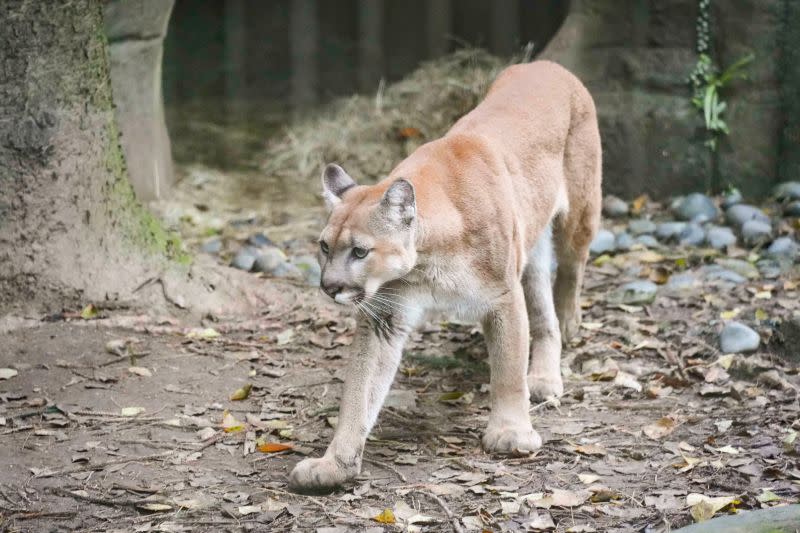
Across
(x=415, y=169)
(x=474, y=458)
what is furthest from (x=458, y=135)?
(x=474, y=458)

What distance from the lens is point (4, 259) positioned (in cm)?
574

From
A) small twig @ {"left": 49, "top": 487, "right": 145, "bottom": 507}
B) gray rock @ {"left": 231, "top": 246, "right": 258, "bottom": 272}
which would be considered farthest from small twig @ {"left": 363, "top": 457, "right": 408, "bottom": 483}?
gray rock @ {"left": 231, "top": 246, "right": 258, "bottom": 272}

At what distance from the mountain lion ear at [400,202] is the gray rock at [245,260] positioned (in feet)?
10.5

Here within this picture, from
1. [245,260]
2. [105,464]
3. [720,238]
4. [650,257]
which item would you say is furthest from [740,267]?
[105,464]

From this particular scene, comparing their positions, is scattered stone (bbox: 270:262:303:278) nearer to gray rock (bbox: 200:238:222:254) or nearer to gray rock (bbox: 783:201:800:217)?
gray rock (bbox: 200:238:222:254)

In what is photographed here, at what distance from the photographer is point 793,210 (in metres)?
7.88

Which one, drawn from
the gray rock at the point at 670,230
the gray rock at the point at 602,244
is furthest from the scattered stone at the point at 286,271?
the gray rock at the point at 670,230

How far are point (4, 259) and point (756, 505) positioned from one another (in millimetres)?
3957

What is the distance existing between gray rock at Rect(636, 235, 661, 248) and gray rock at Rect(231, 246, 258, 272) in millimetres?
2794

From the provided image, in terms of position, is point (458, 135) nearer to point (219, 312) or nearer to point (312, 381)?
point (312, 381)

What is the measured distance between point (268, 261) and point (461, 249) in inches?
114

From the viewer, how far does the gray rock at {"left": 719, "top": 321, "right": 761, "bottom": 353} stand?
5.83m

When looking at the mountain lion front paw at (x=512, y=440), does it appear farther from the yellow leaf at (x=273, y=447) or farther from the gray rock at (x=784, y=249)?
the gray rock at (x=784, y=249)

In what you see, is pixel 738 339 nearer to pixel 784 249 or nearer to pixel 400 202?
pixel 784 249
